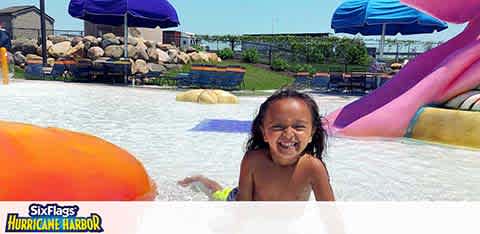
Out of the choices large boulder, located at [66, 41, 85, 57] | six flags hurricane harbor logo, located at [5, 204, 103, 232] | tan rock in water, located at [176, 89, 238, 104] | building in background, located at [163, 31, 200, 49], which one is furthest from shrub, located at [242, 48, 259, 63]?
six flags hurricane harbor logo, located at [5, 204, 103, 232]

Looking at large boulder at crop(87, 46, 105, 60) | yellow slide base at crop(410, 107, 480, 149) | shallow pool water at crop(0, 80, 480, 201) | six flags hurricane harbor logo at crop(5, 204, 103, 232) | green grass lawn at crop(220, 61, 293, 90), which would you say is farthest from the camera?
large boulder at crop(87, 46, 105, 60)

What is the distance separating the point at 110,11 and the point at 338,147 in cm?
1009

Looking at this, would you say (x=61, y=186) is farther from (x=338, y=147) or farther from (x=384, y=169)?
(x=338, y=147)

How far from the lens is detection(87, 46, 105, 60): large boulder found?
18359 mm

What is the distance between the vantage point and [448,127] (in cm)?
586

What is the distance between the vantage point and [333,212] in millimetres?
1975

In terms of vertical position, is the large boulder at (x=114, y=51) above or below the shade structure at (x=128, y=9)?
below

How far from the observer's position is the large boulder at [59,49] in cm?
2012

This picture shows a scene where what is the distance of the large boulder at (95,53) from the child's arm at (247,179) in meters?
17.2

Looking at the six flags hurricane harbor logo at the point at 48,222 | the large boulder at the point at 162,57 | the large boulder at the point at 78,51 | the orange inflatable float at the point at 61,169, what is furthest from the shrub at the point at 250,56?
the six flags hurricane harbor logo at the point at 48,222

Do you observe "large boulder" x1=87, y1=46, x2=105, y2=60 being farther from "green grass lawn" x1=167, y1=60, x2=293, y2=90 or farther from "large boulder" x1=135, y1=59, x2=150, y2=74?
"green grass lawn" x1=167, y1=60, x2=293, y2=90

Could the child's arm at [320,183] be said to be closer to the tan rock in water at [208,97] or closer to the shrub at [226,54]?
the tan rock in water at [208,97]

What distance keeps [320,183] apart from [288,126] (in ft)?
1.02

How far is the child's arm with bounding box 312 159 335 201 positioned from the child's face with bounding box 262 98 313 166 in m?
0.11
